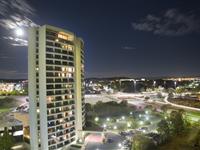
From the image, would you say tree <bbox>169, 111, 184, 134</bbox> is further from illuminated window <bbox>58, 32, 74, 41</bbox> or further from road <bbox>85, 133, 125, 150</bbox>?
illuminated window <bbox>58, 32, 74, 41</bbox>

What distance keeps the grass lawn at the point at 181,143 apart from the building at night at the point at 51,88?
13.7 meters

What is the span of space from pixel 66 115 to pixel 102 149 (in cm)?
707

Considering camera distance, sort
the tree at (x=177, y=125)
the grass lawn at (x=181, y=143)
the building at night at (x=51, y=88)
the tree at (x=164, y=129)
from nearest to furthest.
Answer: the building at night at (x=51, y=88) → the grass lawn at (x=181, y=143) → the tree at (x=164, y=129) → the tree at (x=177, y=125)

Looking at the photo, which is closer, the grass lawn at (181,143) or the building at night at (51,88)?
the building at night at (51,88)

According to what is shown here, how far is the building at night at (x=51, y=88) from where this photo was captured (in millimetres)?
30219

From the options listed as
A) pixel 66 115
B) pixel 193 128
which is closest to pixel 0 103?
pixel 66 115

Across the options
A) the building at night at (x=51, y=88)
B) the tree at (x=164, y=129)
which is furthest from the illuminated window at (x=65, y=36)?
the tree at (x=164, y=129)

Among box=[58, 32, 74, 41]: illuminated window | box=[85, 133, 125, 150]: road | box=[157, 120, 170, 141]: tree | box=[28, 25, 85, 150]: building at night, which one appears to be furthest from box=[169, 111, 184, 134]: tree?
box=[58, 32, 74, 41]: illuminated window

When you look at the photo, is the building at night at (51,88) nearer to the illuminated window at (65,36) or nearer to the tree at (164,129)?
the illuminated window at (65,36)

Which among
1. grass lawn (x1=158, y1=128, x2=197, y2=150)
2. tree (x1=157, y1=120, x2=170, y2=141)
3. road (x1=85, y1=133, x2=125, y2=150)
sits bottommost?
road (x1=85, y1=133, x2=125, y2=150)

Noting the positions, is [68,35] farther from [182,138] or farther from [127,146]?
[182,138]

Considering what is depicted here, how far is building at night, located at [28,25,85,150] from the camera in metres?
30.2

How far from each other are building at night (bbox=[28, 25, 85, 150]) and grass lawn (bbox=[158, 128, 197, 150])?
13.7 metres

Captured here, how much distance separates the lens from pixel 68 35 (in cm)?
3522
